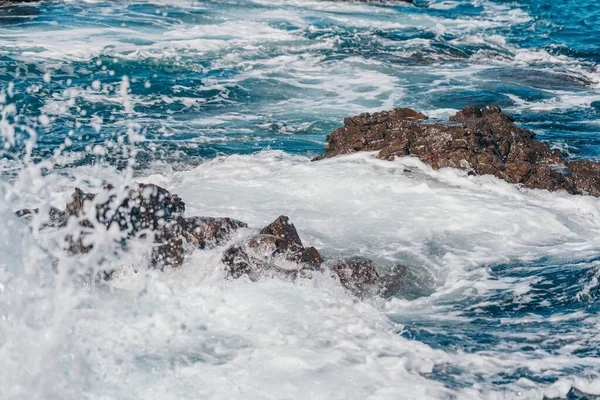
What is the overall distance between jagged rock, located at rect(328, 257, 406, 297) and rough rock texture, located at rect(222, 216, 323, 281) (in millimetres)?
195

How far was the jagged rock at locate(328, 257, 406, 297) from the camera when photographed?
218 inches

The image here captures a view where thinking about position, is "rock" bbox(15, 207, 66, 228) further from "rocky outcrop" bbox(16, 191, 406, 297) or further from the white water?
the white water

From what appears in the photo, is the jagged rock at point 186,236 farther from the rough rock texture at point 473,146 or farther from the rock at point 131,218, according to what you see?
the rough rock texture at point 473,146

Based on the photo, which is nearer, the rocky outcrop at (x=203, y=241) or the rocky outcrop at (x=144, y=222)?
the rocky outcrop at (x=203, y=241)

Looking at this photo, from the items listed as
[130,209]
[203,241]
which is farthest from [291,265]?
[130,209]

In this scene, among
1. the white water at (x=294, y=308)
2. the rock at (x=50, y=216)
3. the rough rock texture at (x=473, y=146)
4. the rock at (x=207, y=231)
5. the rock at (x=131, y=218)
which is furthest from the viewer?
the rough rock texture at (x=473, y=146)

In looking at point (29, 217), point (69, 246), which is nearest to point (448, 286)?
point (69, 246)

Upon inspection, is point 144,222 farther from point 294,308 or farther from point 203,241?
point 294,308

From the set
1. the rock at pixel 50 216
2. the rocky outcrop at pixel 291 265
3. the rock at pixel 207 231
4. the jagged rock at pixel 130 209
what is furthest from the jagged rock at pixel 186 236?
the rock at pixel 50 216

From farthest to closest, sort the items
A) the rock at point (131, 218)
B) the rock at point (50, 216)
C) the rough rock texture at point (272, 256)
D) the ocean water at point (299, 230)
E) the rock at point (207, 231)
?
the rock at point (50, 216), the rock at point (207, 231), the rock at point (131, 218), the rough rock texture at point (272, 256), the ocean water at point (299, 230)

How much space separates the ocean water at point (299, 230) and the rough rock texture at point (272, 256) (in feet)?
0.40

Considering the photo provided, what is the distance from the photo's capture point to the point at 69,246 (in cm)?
552

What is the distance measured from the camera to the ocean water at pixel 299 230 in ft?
13.9

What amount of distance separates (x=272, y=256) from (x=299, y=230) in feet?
3.65
